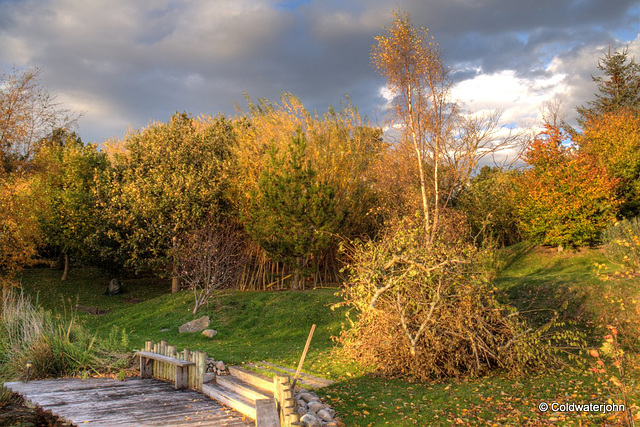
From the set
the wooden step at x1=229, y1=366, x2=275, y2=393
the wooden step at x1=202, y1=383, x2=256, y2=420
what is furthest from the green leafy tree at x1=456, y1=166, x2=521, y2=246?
the wooden step at x1=202, y1=383, x2=256, y2=420

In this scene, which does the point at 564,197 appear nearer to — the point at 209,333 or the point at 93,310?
the point at 209,333

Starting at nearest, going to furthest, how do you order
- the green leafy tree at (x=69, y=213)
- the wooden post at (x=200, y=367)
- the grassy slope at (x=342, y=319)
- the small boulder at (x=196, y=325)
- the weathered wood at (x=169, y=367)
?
1. the grassy slope at (x=342, y=319)
2. the wooden post at (x=200, y=367)
3. the weathered wood at (x=169, y=367)
4. the small boulder at (x=196, y=325)
5. the green leafy tree at (x=69, y=213)

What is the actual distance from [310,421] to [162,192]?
1530 cm

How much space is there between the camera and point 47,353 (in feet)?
25.7

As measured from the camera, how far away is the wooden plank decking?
5.17m

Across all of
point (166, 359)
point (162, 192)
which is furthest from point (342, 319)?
point (162, 192)

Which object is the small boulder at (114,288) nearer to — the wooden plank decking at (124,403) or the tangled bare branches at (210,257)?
the tangled bare branches at (210,257)

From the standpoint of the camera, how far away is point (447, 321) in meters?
7.22

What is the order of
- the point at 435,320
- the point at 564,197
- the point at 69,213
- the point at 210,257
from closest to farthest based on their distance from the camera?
1. the point at 435,320
2. the point at 210,257
3. the point at 564,197
4. the point at 69,213

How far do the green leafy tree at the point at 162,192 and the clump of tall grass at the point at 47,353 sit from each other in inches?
345

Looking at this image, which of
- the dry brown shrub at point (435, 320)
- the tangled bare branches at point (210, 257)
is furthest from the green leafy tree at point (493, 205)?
the dry brown shrub at point (435, 320)

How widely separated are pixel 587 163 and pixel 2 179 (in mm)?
20378

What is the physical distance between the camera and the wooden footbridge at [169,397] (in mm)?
4984

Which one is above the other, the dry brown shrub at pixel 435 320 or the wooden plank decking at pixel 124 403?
the dry brown shrub at pixel 435 320
